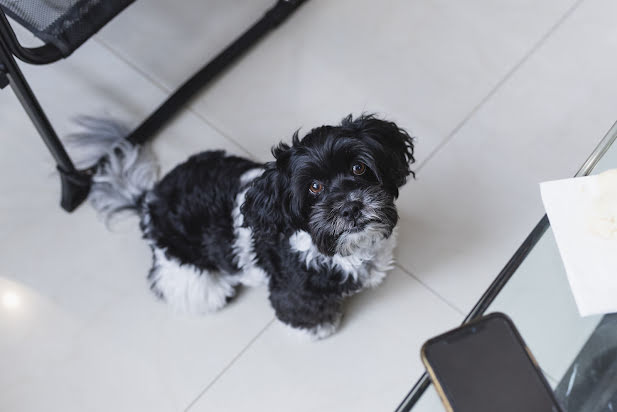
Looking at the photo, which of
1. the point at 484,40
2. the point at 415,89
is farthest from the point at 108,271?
the point at 484,40

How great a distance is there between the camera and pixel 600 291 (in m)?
1.08

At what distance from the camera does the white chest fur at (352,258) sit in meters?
1.36

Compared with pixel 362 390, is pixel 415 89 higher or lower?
higher

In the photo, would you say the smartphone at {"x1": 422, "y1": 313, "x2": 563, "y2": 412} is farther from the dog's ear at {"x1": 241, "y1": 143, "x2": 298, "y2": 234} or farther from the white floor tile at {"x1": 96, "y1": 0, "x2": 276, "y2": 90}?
the white floor tile at {"x1": 96, "y1": 0, "x2": 276, "y2": 90}

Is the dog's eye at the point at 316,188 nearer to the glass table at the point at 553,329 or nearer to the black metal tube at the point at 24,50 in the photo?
the glass table at the point at 553,329

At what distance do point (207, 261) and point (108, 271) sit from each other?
381 mm

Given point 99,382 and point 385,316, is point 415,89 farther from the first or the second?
point 99,382

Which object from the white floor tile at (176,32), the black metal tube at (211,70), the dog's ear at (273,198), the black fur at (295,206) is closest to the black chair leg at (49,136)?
the black metal tube at (211,70)

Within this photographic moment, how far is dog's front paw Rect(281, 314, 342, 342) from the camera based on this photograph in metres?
1.59

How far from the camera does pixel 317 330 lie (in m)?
1.60

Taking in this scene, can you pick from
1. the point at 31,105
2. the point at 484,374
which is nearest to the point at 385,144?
the point at 484,374

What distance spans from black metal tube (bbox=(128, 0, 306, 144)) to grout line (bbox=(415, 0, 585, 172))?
677 millimetres

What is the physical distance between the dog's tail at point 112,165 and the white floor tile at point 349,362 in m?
0.53

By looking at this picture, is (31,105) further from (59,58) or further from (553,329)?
(553,329)
